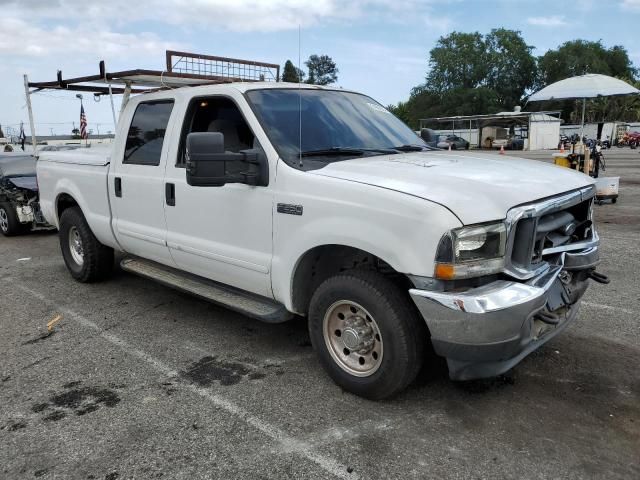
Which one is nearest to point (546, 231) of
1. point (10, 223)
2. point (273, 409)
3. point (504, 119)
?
point (273, 409)

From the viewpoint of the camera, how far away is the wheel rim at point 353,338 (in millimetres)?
3250

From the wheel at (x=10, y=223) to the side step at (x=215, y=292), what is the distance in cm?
513

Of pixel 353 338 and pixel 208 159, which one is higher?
pixel 208 159

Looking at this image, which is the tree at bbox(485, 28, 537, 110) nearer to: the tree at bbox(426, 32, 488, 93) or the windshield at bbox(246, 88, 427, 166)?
the tree at bbox(426, 32, 488, 93)

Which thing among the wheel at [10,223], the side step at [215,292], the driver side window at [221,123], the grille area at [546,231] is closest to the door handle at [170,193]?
the driver side window at [221,123]

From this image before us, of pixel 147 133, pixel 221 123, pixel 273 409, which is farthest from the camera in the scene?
pixel 147 133

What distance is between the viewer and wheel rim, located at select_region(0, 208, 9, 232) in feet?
30.5

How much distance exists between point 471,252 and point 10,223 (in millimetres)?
8823

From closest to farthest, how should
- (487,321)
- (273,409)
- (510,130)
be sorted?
(487,321), (273,409), (510,130)

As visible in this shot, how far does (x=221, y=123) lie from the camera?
13.7ft

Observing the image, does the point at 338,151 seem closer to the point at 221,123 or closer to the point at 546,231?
the point at 221,123

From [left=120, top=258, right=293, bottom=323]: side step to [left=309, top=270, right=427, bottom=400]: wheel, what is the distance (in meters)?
0.35

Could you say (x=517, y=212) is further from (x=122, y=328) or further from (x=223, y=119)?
(x=122, y=328)

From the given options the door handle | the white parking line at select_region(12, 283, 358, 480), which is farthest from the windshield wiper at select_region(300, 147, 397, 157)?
the white parking line at select_region(12, 283, 358, 480)
